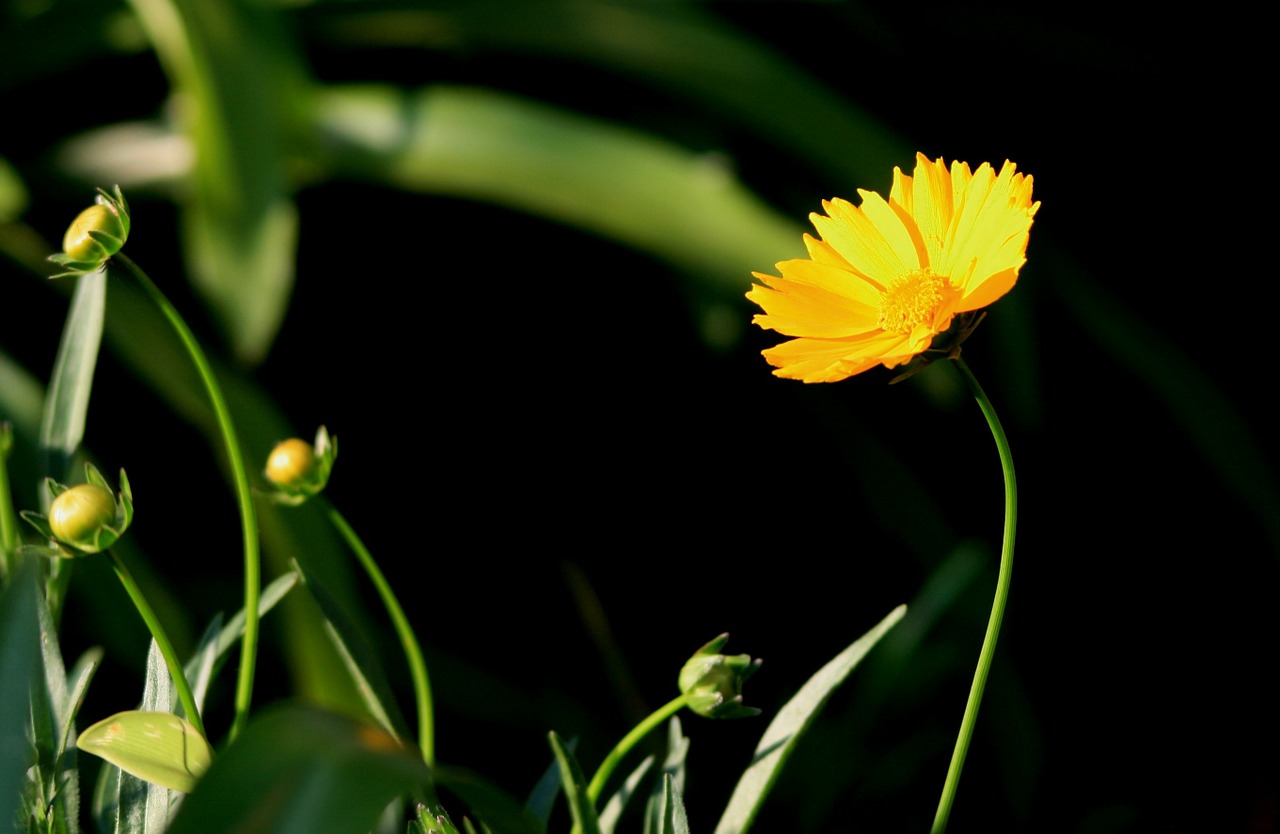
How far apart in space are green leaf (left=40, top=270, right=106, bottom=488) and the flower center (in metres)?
0.22

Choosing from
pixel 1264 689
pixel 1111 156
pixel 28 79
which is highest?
pixel 28 79

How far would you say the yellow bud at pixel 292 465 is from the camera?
0.30m

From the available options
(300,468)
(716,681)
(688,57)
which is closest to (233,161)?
(688,57)

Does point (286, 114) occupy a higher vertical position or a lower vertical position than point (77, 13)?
lower

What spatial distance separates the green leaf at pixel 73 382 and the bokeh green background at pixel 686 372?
0.31 m

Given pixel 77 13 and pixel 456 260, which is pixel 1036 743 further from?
pixel 77 13

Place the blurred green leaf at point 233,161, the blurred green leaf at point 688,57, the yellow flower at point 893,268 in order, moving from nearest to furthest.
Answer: the yellow flower at point 893,268
the blurred green leaf at point 233,161
the blurred green leaf at point 688,57

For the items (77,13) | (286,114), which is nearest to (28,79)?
(77,13)

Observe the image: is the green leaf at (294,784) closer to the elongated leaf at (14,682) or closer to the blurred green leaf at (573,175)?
the elongated leaf at (14,682)

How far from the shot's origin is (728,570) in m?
1.08

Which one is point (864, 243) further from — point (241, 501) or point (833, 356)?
point (241, 501)

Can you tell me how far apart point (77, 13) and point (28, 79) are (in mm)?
63

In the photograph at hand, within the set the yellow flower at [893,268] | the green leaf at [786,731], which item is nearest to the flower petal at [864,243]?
the yellow flower at [893,268]

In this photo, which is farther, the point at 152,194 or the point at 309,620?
the point at 152,194
